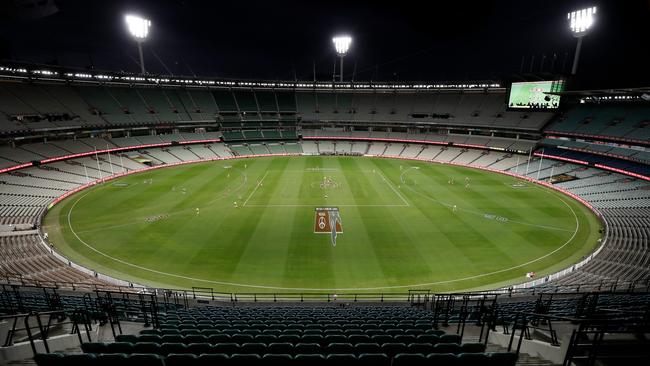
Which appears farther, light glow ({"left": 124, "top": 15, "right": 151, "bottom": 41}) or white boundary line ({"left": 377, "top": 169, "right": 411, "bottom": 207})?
light glow ({"left": 124, "top": 15, "right": 151, "bottom": 41})

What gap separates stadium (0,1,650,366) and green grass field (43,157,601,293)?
0.27 meters

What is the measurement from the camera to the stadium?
9609mm

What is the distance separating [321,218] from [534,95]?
47.5 m

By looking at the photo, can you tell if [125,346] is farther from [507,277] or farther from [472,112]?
[472,112]

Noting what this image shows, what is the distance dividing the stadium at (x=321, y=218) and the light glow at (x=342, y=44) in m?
0.57

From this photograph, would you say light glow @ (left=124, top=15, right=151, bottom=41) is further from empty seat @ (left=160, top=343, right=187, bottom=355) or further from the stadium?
empty seat @ (left=160, top=343, right=187, bottom=355)

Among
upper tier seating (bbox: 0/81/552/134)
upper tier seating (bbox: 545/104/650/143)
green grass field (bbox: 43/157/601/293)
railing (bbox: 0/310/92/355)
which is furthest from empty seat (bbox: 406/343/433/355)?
upper tier seating (bbox: 0/81/552/134)

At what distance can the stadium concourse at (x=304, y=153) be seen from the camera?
8164 millimetres

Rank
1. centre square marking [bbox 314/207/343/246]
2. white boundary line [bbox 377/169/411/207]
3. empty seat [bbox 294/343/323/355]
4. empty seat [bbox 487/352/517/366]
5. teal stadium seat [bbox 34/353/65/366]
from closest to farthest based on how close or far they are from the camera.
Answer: teal stadium seat [bbox 34/353/65/366] → empty seat [bbox 487/352/517/366] → empty seat [bbox 294/343/323/355] → centre square marking [bbox 314/207/343/246] → white boundary line [bbox 377/169/411/207]

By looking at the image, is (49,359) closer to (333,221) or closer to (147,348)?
(147,348)

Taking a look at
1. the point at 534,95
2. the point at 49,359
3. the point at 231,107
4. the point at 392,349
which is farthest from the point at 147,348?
the point at 231,107


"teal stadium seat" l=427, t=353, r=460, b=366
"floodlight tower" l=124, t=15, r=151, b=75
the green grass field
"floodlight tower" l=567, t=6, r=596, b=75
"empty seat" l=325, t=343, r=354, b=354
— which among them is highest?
"floodlight tower" l=567, t=6, r=596, b=75

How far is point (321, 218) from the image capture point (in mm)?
37375

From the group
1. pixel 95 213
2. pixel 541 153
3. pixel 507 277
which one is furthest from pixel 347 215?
pixel 541 153
